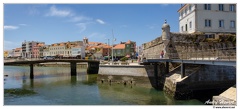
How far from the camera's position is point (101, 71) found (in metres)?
31.4

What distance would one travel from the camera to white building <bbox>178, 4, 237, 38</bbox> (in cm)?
3166

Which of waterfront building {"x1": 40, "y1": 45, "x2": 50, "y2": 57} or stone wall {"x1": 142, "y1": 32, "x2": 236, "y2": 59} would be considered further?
waterfront building {"x1": 40, "y1": 45, "x2": 50, "y2": 57}

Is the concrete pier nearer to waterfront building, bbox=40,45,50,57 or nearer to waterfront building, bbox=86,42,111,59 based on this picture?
waterfront building, bbox=86,42,111,59

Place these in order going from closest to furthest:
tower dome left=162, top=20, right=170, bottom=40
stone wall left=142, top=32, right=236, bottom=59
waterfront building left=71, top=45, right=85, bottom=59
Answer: tower dome left=162, top=20, right=170, bottom=40
stone wall left=142, top=32, right=236, bottom=59
waterfront building left=71, top=45, right=85, bottom=59

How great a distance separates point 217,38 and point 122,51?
46530 millimetres

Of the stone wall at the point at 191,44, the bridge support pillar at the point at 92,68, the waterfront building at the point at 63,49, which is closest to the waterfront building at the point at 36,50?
the waterfront building at the point at 63,49

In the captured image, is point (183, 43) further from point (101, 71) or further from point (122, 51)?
point (122, 51)

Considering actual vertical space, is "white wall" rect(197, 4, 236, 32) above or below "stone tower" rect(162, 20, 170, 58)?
above

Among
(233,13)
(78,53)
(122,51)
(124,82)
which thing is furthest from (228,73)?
(78,53)

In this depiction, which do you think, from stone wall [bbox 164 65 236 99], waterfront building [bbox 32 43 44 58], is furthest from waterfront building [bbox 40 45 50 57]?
stone wall [bbox 164 65 236 99]

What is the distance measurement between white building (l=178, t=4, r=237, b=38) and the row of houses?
24.7 m

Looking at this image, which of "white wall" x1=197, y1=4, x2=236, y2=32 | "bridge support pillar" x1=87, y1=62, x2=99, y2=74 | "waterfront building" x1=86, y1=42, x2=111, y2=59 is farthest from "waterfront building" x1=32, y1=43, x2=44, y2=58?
"white wall" x1=197, y1=4, x2=236, y2=32

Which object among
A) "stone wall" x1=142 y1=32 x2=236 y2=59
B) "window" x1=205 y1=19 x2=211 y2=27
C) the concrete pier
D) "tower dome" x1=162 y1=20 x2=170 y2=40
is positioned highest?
"window" x1=205 y1=19 x2=211 y2=27

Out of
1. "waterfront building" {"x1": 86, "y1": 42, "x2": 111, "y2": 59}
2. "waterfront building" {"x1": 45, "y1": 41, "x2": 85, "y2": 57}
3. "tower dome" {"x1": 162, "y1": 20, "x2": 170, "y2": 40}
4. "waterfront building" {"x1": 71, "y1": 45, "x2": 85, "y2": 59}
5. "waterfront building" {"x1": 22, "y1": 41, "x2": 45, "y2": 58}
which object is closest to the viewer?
"tower dome" {"x1": 162, "y1": 20, "x2": 170, "y2": 40}
